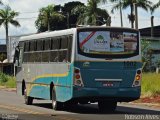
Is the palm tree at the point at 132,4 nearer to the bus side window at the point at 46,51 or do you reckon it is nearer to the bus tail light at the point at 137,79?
the bus side window at the point at 46,51

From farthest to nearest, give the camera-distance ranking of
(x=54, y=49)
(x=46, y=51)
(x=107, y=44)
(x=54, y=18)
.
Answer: (x=54, y=18) < (x=46, y=51) < (x=54, y=49) < (x=107, y=44)

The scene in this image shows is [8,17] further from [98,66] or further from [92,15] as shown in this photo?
[98,66]

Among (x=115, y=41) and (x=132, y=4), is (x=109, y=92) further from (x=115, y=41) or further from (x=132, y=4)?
(x=132, y=4)

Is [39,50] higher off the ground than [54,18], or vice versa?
[54,18]

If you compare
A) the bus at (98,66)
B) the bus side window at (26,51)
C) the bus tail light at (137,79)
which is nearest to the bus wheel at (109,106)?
the bus at (98,66)

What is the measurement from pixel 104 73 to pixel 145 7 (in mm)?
52477

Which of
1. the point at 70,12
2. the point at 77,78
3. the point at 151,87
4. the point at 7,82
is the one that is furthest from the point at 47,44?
the point at 70,12

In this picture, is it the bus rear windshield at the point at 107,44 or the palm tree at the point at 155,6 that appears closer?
the bus rear windshield at the point at 107,44

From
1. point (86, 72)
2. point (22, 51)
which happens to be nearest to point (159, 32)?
point (22, 51)

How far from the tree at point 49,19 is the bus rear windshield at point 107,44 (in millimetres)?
71769

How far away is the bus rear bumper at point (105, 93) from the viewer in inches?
830

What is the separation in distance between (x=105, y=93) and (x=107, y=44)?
1.86m

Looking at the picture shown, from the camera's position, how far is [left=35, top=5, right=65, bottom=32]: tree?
309 ft

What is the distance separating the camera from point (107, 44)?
21547 millimetres
